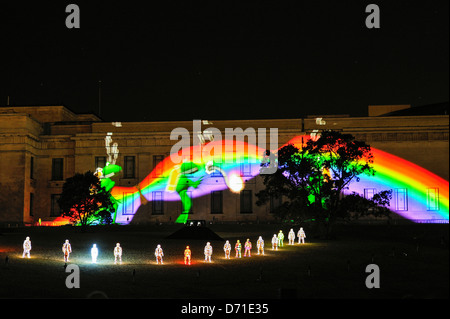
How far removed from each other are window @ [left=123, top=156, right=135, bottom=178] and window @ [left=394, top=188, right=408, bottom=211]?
23.5 meters

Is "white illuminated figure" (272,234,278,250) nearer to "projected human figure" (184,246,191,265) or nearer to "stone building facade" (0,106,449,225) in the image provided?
"projected human figure" (184,246,191,265)

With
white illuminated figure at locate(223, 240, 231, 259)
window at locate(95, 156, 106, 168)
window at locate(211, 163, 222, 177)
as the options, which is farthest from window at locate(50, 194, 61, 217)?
white illuminated figure at locate(223, 240, 231, 259)

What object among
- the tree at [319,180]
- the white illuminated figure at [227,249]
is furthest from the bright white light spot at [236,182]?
the white illuminated figure at [227,249]

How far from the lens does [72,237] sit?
3669 cm

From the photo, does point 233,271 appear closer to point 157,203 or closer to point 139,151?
point 157,203

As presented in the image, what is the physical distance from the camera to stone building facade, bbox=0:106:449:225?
5731cm

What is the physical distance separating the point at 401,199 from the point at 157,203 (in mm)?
21468

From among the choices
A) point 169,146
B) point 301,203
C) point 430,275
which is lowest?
point 430,275

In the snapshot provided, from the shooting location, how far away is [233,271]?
23250mm

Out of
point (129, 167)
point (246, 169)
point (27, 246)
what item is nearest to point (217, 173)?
point (246, 169)

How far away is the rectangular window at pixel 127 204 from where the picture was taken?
2283 inches

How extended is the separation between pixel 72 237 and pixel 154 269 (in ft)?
47.9
